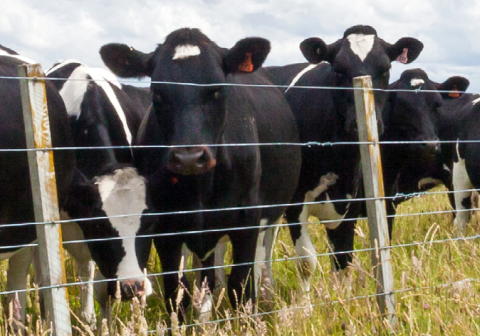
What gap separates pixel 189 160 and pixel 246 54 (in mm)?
1222

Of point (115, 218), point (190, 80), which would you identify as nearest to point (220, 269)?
point (115, 218)

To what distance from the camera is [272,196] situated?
5.81 meters

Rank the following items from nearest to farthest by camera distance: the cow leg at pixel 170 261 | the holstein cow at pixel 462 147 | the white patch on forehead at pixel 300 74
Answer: the cow leg at pixel 170 261, the white patch on forehead at pixel 300 74, the holstein cow at pixel 462 147

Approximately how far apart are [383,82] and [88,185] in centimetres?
285

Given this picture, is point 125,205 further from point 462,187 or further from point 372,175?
point 462,187

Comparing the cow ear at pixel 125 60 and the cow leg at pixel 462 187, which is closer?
the cow ear at pixel 125 60

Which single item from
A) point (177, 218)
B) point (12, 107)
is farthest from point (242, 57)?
point (12, 107)

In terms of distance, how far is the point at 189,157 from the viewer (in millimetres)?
3971

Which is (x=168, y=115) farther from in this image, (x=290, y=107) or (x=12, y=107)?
(x=290, y=107)

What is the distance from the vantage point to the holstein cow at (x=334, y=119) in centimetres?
568

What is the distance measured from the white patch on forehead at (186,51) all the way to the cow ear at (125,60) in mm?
307

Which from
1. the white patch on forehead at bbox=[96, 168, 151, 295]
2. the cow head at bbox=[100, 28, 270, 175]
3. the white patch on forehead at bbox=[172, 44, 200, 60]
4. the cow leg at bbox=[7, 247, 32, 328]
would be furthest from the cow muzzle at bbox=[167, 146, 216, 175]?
the cow leg at bbox=[7, 247, 32, 328]

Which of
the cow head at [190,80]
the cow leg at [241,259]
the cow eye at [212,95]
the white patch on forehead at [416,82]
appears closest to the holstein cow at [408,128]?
the white patch on forehead at [416,82]

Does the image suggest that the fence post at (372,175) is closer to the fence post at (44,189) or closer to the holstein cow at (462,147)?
the fence post at (44,189)
